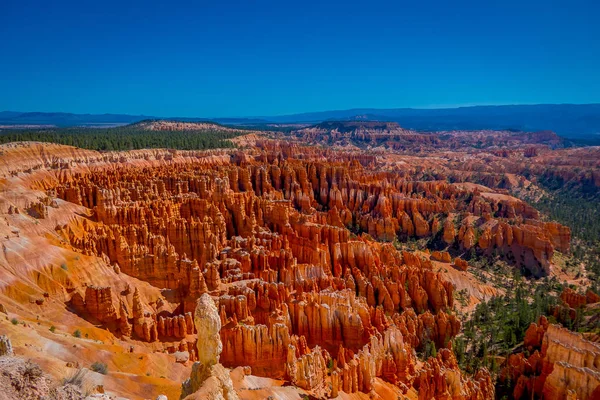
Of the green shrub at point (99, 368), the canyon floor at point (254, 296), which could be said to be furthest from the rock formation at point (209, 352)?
the green shrub at point (99, 368)

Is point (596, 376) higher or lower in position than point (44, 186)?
lower

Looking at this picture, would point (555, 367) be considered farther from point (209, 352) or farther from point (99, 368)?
point (99, 368)

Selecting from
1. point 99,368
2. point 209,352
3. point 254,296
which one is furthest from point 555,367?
point 99,368

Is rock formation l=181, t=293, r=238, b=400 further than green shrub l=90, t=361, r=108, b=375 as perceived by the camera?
No

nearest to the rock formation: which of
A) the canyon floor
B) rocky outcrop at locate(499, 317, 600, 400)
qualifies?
the canyon floor

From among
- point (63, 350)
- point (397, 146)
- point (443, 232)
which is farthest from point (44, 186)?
point (397, 146)

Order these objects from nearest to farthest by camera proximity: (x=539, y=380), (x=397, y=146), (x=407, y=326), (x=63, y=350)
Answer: (x=63, y=350) < (x=539, y=380) < (x=407, y=326) < (x=397, y=146)

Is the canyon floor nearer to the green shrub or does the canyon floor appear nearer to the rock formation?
the rock formation

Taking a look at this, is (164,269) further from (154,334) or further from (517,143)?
(517,143)

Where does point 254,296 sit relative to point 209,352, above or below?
below
